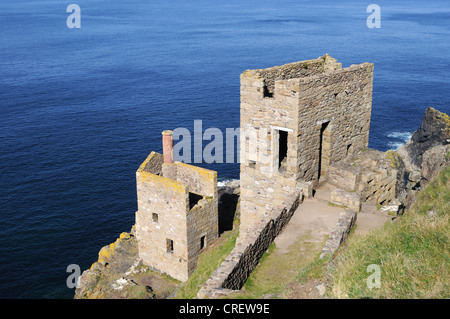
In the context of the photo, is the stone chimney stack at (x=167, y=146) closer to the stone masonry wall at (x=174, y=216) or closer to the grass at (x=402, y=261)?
the stone masonry wall at (x=174, y=216)

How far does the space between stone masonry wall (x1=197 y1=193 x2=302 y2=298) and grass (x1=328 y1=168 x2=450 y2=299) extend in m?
3.58

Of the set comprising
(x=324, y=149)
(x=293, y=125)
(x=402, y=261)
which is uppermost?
(x=293, y=125)

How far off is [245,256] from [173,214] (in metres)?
17.5

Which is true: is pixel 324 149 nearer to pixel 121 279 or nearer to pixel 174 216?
pixel 174 216

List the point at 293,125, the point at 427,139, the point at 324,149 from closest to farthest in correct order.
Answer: the point at 293,125, the point at 324,149, the point at 427,139

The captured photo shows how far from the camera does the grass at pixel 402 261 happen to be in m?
11.5

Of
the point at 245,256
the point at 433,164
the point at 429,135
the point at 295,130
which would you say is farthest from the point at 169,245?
the point at 429,135

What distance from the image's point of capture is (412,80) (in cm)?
10162

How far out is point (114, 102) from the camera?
90562 mm

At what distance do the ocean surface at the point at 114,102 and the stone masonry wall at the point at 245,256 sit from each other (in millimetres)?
27830

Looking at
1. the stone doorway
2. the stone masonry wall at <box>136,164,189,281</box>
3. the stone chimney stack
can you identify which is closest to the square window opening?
the stone masonry wall at <box>136,164,189,281</box>

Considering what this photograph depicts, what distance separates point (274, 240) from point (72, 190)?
4324cm

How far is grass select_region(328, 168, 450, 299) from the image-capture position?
1152 centimetres

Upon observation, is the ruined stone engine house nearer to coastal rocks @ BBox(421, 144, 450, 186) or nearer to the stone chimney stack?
coastal rocks @ BBox(421, 144, 450, 186)
